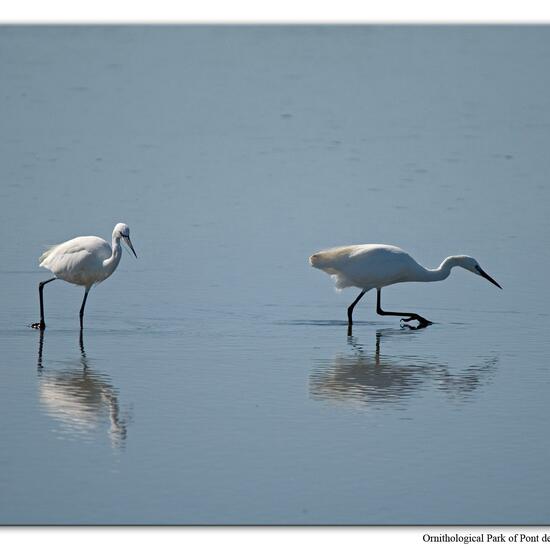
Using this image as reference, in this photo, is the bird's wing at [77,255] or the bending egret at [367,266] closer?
the bird's wing at [77,255]

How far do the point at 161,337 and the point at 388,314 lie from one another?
7.09ft

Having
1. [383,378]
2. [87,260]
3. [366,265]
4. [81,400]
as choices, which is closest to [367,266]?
[366,265]

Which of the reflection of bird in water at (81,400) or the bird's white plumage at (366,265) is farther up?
the bird's white plumage at (366,265)

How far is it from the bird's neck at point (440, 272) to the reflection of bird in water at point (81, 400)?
349cm

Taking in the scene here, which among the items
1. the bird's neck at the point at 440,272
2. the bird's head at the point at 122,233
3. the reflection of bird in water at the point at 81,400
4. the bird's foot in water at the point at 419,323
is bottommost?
the reflection of bird in water at the point at 81,400

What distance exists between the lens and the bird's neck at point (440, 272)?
1155 centimetres

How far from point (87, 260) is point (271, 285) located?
187 cm

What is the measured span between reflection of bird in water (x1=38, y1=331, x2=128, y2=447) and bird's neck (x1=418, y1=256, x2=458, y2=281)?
349 centimetres

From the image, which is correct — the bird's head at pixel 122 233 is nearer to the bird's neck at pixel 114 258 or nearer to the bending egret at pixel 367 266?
the bird's neck at pixel 114 258

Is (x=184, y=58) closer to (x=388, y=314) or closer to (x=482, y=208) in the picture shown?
(x=482, y=208)

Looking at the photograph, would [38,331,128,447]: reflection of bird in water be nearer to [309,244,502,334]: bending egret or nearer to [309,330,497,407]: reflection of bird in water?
[309,330,497,407]: reflection of bird in water

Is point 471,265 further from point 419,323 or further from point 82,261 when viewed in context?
point 82,261

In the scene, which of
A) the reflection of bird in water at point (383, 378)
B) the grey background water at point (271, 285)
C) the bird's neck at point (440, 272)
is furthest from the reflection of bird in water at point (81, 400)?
the bird's neck at point (440, 272)

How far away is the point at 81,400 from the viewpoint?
26.7ft
